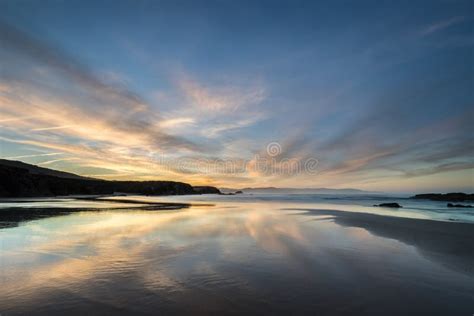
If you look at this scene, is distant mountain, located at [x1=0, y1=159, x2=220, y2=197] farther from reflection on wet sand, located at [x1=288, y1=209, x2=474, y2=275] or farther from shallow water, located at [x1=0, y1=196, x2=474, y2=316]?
reflection on wet sand, located at [x1=288, y1=209, x2=474, y2=275]

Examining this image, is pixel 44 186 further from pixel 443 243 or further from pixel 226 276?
pixel 443 243

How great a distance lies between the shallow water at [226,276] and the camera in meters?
4.99

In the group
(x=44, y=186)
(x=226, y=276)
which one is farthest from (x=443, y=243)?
(x=44, y=186)

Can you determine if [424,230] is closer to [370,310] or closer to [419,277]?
[419,277]

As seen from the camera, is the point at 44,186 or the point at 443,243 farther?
the point at 44,186

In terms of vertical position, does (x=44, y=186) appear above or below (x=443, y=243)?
above

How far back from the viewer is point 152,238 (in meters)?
11.7

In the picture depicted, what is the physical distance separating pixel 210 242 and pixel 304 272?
4980 mm

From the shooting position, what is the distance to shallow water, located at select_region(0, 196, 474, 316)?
499 centimetres

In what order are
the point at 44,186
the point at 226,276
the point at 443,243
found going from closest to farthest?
the point at 226,276 → the point at 443,243 → the point at 44,186

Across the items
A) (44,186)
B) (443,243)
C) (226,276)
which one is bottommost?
(226,276)

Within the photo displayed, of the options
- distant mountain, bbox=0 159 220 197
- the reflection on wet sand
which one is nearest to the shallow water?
the reflection on wet sand

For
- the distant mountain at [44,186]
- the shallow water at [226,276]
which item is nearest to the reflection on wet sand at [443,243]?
the shallow water at [226,276]

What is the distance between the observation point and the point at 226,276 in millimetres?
6715
